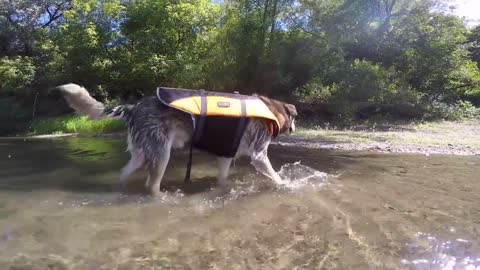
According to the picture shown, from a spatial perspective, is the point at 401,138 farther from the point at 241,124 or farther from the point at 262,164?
the point at 241,124

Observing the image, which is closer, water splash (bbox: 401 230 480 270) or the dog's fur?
water splash (bbox: 401 230 480 270)

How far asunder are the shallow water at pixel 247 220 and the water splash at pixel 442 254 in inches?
0.4

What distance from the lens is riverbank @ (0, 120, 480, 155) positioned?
1159cm

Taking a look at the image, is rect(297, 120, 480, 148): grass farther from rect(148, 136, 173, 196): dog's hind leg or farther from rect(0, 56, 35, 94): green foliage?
rect(0, 56, 35, 94): green foliage

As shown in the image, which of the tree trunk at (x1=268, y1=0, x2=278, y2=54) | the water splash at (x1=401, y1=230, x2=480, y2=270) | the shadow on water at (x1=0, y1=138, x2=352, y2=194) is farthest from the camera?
the tree trunk at (x1=268, y1=0, x2=278, y2=54)

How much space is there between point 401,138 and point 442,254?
33.4ft

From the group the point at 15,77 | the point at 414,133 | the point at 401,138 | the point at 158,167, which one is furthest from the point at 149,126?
the point at 15,77

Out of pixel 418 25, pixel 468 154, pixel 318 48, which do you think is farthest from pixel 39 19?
pixel 468 154

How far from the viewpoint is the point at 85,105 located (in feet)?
21.2

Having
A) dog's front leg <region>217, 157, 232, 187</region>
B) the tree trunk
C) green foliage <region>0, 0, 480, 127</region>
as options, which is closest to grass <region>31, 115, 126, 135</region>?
green foliage <region>0, 0, 480, 127</region>

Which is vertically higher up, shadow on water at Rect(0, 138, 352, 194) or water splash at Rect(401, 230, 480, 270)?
water splash at Rect(401, 230, 480, 270)

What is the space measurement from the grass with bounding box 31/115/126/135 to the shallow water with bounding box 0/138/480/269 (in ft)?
34.2

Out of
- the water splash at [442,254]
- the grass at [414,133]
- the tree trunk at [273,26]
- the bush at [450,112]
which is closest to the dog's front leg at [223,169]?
the water splash at [442,254]

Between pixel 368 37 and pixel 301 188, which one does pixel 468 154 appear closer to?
pixel 301 188
